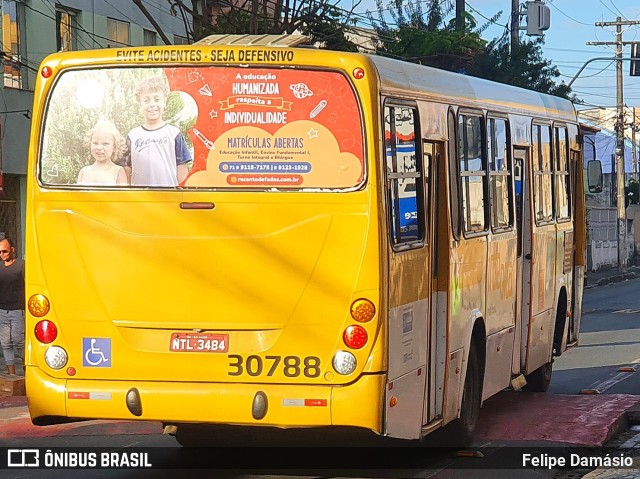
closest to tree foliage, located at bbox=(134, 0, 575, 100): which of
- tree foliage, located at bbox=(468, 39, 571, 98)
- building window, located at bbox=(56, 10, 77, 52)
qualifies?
tree foliage, located at bbox=(468, 39, 571, 98)

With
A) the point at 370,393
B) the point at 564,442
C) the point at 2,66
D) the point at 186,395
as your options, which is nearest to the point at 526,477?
the point at 564,442

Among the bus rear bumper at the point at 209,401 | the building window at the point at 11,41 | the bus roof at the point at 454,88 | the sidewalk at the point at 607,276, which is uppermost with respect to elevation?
the building window at the point at 11,41

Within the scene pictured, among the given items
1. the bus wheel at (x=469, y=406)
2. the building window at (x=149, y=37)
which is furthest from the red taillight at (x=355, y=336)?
the building window at (x=149, y=37)

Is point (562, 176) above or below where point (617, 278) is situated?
above

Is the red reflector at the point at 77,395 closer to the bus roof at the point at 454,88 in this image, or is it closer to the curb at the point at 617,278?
the bus roof at the point at 454,88

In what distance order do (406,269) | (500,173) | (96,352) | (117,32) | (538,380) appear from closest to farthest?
(96,352) → (406,269) → (500,173) → (538,380) → (117,32)

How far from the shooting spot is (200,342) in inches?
341

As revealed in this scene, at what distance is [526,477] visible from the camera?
998 centimetres

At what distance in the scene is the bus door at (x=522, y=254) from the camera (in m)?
12.8

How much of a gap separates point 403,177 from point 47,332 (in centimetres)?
259

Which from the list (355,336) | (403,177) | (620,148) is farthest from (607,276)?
(355,336)

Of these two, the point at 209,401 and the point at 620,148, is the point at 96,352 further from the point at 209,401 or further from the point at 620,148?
the point at 620,148

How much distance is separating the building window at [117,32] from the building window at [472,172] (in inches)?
768

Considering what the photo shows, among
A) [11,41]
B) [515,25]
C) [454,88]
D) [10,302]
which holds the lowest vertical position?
[10,302]
